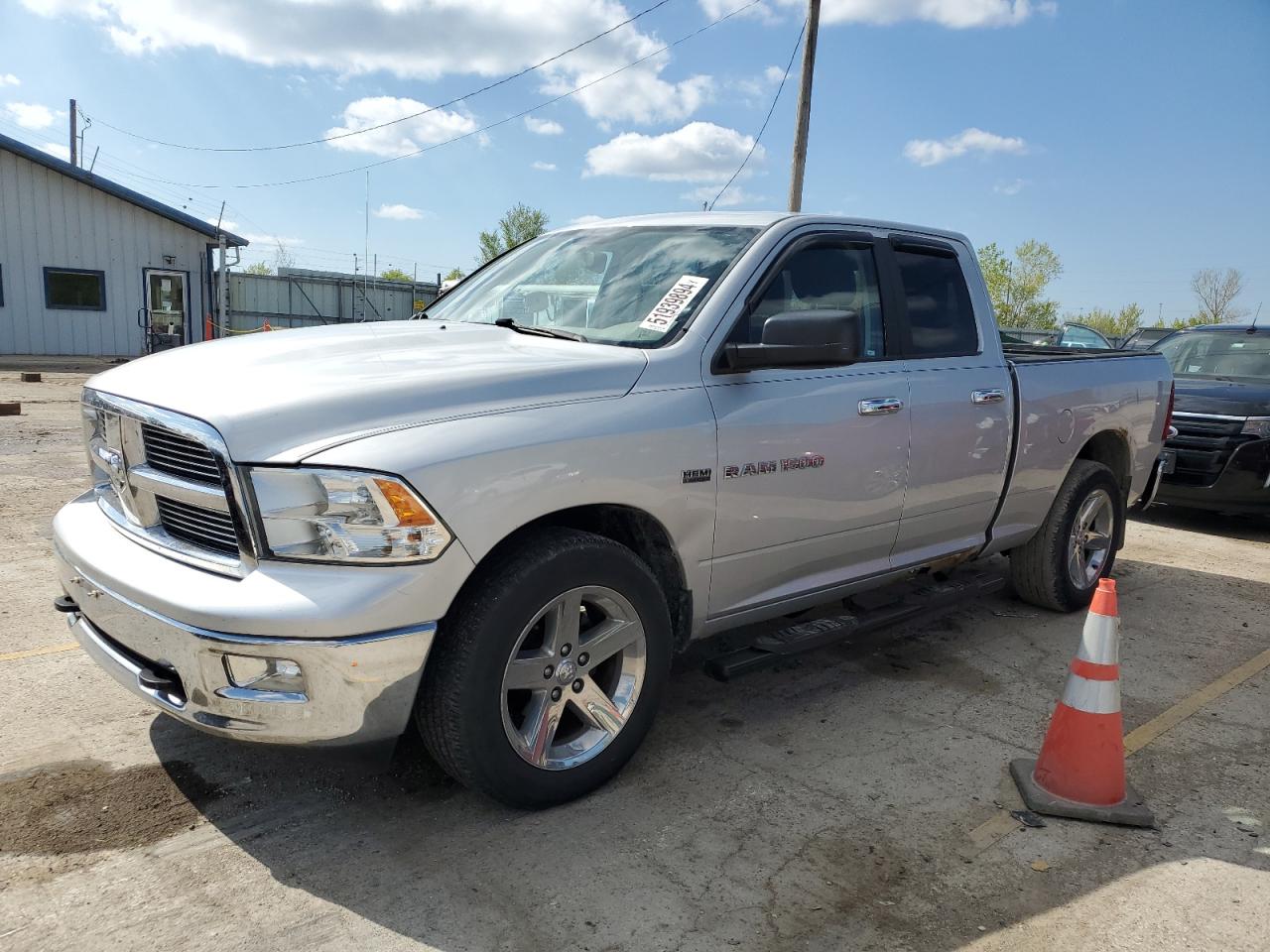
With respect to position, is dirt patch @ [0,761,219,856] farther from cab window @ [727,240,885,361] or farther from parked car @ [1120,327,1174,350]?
parked car @ [1120,327,1174,350]

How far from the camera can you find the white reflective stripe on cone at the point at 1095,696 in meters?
3.22

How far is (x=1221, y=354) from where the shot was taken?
9211 millimetres

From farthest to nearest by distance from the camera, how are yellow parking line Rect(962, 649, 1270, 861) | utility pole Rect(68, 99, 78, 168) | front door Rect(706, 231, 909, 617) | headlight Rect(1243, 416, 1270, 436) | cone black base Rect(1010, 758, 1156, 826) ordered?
1. utility pole Rect(68, 99, 78, 168)
2. headlight Rect(1243, 416, 1270, 436)
3. front door Rect(706, 231, 909, 617)
4. cone black base Rect(1010, 758, 1156, 826)
5. yellow parking line Rect(962, 649, 1270, 861)

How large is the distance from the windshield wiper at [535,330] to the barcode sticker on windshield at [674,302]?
261 mm

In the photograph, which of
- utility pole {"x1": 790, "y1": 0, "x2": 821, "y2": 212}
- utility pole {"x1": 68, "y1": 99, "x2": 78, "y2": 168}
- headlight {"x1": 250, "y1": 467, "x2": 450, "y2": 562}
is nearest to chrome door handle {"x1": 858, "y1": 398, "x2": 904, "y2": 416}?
headlight {"x1": 250, "y1": 467, "x2": 450, "y2": 562}

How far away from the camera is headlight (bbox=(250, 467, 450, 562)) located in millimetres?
2500

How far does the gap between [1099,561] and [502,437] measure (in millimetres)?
4364

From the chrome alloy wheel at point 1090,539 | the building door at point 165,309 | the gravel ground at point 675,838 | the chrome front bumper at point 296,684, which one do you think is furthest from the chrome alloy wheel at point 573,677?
the building door at point 165,309

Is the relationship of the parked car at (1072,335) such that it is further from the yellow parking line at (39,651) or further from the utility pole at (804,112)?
the yellow parking line at (39,651)

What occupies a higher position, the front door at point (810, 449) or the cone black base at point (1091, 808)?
the front door at point (810, 449)

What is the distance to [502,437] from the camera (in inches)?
108

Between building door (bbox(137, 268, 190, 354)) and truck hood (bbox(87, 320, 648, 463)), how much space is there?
21.6 metres

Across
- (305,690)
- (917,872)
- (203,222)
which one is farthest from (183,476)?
(203,222)

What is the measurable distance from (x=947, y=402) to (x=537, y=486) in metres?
2.21
